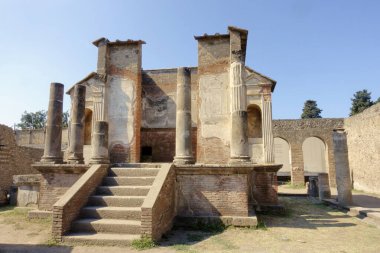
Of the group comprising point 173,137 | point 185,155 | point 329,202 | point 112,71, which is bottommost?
point 329,202

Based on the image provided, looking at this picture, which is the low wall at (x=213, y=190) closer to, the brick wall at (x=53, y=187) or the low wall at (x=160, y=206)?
the low wall at (x=160, y=206)

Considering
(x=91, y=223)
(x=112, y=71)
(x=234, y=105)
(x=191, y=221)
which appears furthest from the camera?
(x=112, y=71)

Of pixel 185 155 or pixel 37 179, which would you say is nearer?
pixel 185 155

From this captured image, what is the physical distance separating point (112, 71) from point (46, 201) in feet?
21.1

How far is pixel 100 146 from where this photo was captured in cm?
880

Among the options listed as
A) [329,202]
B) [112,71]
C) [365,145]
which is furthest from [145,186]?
[365,145]

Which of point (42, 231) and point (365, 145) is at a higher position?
point (365, 145)

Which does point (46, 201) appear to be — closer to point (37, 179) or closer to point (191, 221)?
point (37, 179)

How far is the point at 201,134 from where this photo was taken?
11.7 metres

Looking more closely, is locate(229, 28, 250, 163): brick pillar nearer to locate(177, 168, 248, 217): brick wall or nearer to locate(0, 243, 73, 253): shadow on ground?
locate(177, 168, 248, 217): brick wall

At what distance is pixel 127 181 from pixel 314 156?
94.1 ft

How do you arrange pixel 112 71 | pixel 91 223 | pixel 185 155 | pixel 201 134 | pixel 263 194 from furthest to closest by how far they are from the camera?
pixel 112 71
pixel 201 134
pixel 263 194
pixel 185 155
pixel 91 223

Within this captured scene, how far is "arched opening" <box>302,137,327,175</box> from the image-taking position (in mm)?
31031

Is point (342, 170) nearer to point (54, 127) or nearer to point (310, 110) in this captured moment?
point (54, 127)
